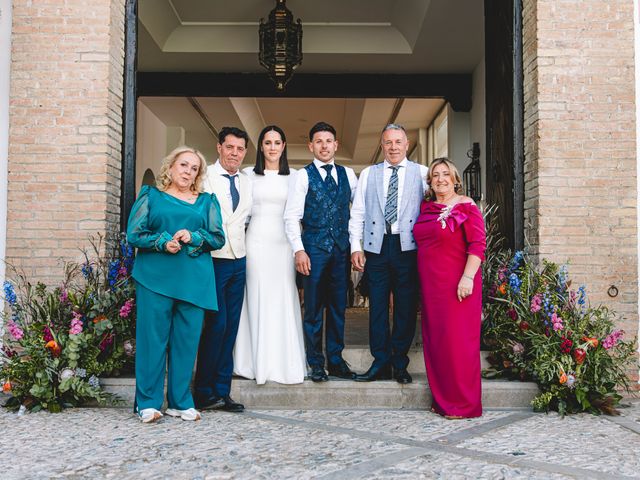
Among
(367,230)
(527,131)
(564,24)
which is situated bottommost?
(367,230)

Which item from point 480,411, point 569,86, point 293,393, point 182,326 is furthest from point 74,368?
point 569,86

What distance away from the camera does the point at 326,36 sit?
8555 millimetres

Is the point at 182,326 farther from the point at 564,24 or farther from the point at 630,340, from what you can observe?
the point at 564,24

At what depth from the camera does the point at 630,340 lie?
485 centimetres

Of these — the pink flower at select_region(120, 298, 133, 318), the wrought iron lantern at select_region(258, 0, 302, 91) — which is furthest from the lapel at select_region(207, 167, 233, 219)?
the wrought iron lantern at select_region(258, 0, 302, 91)

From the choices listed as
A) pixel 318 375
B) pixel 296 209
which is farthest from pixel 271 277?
pixel 318 375

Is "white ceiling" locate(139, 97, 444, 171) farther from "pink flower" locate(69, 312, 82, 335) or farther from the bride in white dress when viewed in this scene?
"pink flower" locate(69, 312, 82, 335)

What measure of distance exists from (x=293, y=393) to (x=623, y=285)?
2.76m

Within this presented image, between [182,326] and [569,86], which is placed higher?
[569,86]

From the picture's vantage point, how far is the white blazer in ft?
13.5

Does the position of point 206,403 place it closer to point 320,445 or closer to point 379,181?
point 320,445

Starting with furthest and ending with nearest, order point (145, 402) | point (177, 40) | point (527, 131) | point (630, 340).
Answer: point (177, 40)
point (527, 131)
point (630, 340)
point (145, 402)

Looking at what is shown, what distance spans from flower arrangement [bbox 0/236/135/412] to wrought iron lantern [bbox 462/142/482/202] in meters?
5.55

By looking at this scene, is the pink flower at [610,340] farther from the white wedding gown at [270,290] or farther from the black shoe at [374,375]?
the white wedding gown at [270,290]
